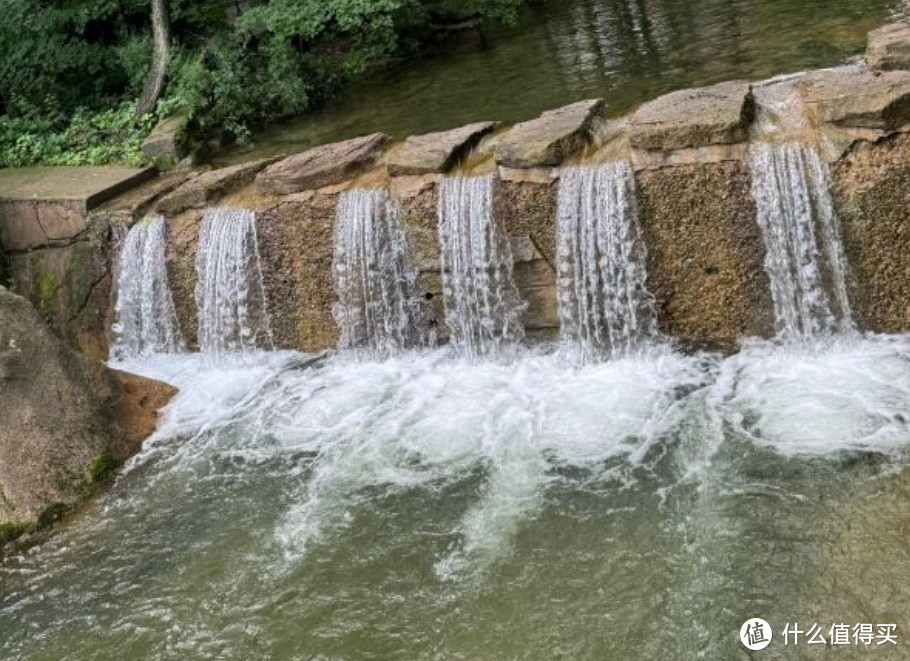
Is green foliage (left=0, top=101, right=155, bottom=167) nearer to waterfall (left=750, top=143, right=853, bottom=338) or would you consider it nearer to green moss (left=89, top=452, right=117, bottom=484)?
green moss (left=89, top=452, right=117, bottom=484)

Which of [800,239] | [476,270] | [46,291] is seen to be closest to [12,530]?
[46,291]

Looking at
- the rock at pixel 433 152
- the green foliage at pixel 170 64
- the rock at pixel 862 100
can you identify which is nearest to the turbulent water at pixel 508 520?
the rock at pixel 862 100

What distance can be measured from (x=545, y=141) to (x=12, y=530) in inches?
140

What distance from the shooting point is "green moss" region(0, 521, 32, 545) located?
504cm

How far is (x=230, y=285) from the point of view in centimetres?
661

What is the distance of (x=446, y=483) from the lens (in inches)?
185

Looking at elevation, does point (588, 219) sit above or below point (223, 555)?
above

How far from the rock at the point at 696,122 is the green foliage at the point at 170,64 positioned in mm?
4902

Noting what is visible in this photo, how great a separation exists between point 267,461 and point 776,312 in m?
2.84

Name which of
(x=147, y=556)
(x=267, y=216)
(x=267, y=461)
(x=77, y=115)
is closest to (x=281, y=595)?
(x=147, y=556)

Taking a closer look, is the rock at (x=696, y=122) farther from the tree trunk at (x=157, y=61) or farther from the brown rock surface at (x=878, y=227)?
the tree trunk at (x=157, y=61)

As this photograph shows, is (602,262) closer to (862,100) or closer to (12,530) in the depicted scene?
(862,100)

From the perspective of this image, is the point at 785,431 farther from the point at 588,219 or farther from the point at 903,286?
the point at 588,219
